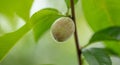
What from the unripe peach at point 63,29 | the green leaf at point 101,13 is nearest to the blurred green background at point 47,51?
the green leaf at point 101,13

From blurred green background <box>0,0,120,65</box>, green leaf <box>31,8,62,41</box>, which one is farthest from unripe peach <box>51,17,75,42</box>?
blurred green background <box>0,0,120,65</box>

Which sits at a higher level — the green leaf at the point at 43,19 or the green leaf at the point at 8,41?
the green leaf at the point at 43,19

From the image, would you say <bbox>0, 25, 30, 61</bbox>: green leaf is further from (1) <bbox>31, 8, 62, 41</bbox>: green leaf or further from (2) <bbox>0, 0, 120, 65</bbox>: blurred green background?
(2) <bbox>0, 0, 120, 65</bbox>: blurred green background

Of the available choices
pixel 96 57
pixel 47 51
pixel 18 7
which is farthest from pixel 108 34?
pixel 47 51

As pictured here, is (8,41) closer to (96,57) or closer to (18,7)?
(18,7)

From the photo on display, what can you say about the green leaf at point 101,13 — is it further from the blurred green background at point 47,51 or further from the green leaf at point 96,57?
the blurred green background at point 47,51

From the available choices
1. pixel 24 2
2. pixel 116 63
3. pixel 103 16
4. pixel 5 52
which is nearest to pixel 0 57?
pixel 5 52
